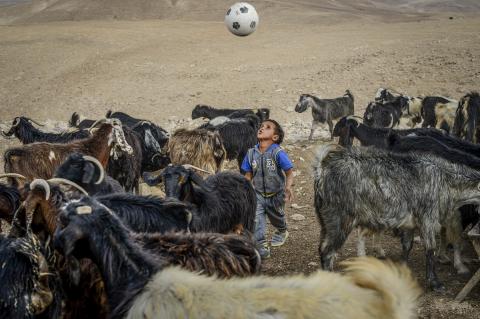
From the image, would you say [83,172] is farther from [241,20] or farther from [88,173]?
[241,20]

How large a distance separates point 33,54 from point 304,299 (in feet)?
81.9

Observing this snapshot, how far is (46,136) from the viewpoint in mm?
10164

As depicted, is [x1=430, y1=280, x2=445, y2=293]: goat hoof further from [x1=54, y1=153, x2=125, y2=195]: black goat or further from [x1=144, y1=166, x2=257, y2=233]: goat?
[x1=54, y1=153, x2=125, y2=195]: black goat

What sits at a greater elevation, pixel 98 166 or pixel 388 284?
pixel 388 284

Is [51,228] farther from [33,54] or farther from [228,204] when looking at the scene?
[33,54]

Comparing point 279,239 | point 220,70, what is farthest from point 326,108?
point 279,239

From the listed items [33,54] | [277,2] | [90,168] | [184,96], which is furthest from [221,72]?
[277,2]

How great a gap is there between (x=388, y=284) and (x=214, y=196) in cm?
347

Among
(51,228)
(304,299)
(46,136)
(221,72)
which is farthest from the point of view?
(221,72)

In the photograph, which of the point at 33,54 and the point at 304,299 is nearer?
the point at 304,299

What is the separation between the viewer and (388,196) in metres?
5.78

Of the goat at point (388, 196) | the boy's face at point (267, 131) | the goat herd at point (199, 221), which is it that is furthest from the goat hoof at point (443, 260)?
the boy's face at point (267, 131)

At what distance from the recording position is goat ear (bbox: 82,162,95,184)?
6188mm

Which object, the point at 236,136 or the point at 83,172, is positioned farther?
the point at 236,136
